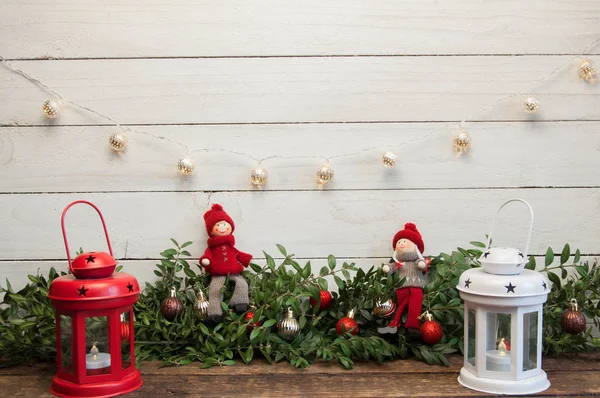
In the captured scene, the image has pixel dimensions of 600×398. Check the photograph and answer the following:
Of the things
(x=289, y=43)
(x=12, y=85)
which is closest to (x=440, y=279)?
(x=289, y=43)

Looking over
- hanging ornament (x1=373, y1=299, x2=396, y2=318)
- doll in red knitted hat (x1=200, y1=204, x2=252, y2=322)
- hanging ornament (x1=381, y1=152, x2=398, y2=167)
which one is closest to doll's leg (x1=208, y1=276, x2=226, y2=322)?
doll in red knitted hat (x1=200, y1=204, x2=252, y2=322)

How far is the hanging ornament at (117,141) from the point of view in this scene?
155 centimetres

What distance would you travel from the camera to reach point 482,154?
1.59 meters

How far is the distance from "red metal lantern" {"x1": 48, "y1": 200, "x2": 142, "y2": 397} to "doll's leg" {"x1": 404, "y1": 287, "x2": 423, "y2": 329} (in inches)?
21.8

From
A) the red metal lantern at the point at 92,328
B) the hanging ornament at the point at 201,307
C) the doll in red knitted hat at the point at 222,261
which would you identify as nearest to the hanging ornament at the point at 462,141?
the doll in red knitted hat at the point at 222,261

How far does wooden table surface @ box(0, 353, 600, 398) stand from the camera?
1227 mm

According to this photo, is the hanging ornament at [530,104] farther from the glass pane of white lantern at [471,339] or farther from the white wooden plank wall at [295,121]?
the glass pane of white lantern at [471,339]

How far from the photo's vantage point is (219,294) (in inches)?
57.3

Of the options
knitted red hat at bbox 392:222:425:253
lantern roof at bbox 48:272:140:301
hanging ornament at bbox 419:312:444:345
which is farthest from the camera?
knitted red hat at bbox 392:222:425:253

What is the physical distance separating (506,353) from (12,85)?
121 cm

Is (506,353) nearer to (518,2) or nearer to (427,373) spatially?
(427,373)

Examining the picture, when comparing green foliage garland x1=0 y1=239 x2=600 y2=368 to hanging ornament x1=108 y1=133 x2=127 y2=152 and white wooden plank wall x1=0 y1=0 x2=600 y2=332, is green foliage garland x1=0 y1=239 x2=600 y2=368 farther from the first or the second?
hanging ornament x1=108 y1=133 x2=127 y2=152

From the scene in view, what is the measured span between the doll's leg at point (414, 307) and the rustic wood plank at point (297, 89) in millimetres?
404

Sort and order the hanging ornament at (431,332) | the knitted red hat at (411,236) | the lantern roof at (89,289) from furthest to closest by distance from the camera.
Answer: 1. the knitted red hat at (411,236)
2. the hanging ornament at (431,332)
3. the lantern roof at (89,289)
